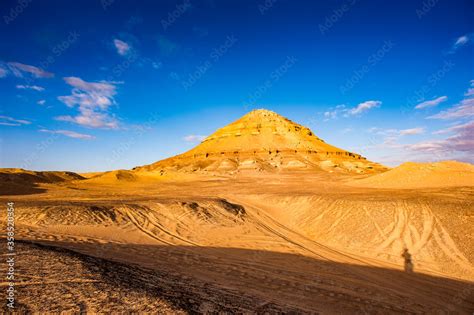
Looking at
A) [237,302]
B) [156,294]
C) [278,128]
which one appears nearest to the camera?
[156,294]

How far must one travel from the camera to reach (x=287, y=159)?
76.1 metres

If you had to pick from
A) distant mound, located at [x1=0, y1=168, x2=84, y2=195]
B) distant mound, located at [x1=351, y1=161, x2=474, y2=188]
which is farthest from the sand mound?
distant mound, located at [x1=351, y1=161, x2=474, y2=188]

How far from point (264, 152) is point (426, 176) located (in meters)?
58.7

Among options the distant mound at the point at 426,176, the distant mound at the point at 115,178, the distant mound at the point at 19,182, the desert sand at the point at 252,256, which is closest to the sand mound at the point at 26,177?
the distant mound at the point at 19,182

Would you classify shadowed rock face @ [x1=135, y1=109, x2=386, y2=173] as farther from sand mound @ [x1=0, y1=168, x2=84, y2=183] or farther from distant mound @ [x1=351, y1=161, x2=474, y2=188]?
distant mound @ [x1=351, y1=161, x2=474, y2=188]

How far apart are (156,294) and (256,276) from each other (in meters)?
4.07

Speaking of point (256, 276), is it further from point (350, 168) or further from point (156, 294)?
point (350, 168)

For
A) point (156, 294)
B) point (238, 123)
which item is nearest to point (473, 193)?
point (156, 294)

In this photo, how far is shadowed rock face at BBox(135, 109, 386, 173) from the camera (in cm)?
7224

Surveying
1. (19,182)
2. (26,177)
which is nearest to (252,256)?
(19,182)

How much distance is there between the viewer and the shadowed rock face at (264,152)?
72.2 metres

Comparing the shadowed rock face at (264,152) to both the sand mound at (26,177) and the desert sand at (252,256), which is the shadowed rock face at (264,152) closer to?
the sand mound at (26,177)

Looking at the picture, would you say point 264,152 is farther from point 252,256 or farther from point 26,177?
point 252,256

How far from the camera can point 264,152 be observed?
281ft
